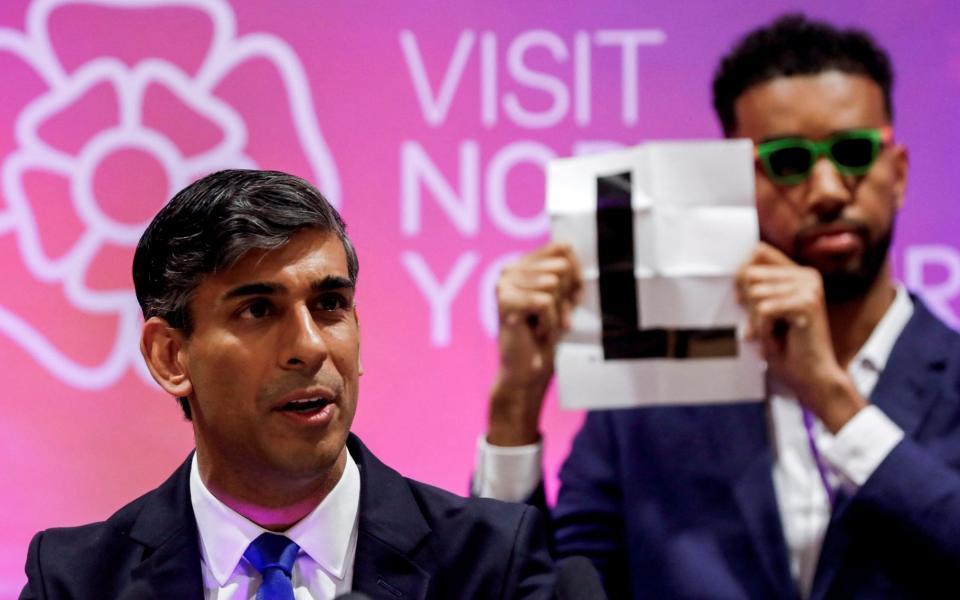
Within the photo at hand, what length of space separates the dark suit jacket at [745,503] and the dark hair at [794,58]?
43 centimetres

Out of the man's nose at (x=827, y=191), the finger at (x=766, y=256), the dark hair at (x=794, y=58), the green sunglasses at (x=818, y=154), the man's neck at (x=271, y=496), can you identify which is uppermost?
the dark hair at (x=794, y=58)

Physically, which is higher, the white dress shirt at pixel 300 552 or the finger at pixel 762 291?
the finger at pixel 762 291

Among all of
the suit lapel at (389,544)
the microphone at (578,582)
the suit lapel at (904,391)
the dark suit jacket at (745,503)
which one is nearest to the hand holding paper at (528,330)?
the dark suit jacket at (745,503)

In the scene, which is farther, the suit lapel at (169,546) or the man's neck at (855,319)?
the man's neck at (855,319)

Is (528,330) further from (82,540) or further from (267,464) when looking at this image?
(82,540)

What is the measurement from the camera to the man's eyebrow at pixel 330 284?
162cm

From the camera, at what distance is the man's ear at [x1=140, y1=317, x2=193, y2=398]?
67.0 inches

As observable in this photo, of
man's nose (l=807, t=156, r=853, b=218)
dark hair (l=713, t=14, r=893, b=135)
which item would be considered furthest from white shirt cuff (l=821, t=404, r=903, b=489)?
dark hair (l=713, t=14, r=893, b=135)

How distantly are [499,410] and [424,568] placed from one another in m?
0.48

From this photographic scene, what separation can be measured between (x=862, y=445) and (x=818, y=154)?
50 centimetres

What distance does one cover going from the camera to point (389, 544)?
1.66m

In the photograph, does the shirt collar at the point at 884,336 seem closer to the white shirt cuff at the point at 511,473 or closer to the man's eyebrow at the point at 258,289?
the white shirt cuff at the point at 511,473

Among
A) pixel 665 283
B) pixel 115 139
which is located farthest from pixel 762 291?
pixel 115 139

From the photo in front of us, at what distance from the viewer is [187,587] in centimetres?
164
